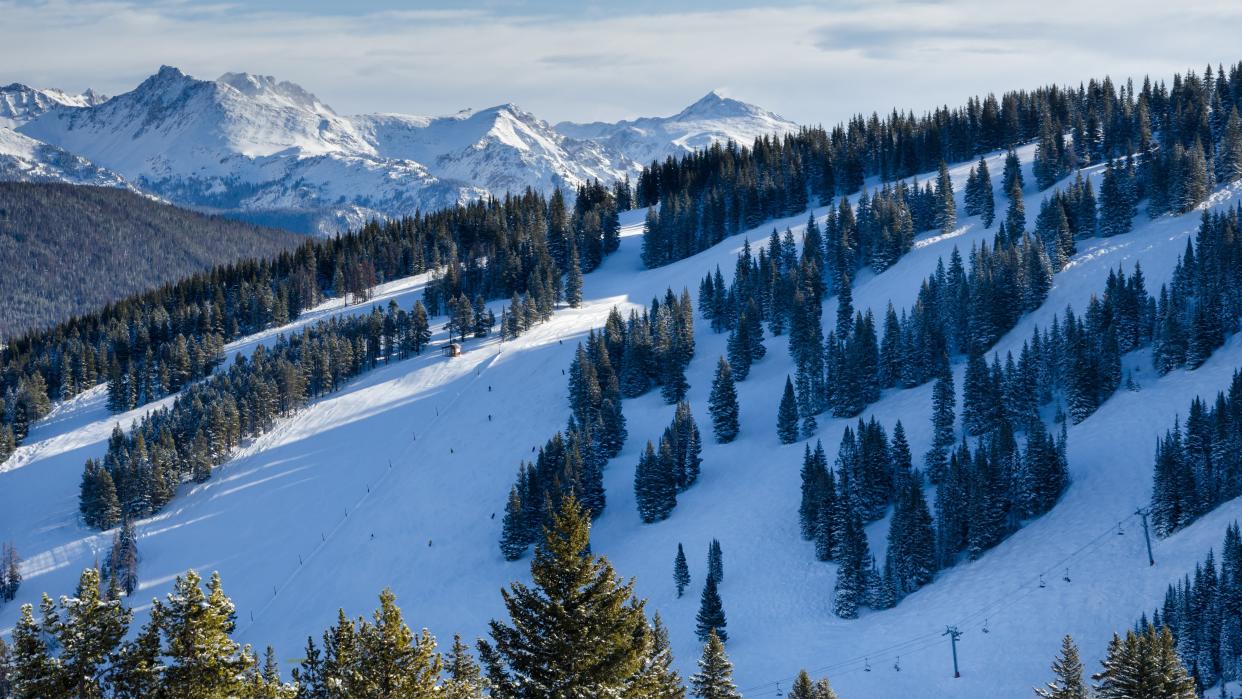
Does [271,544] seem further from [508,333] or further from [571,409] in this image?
[508,333]

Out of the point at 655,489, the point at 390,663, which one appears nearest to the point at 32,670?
the point at 390,663

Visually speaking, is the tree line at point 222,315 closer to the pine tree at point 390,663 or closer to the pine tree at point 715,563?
the pine tree at point 715,563

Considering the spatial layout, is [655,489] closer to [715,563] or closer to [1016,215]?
[715,563]

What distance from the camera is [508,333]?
15438 cm

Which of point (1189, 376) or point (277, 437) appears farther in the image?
point (277, 437)

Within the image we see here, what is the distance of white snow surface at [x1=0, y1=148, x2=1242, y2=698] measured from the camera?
243ft

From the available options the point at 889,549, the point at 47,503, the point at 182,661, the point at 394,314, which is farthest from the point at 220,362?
the point at 182,661

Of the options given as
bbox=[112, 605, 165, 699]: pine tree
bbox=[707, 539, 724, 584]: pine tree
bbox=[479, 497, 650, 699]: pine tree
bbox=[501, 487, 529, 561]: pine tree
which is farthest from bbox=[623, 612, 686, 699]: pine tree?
bbox=[501, 487, 529, 561]: pine tree

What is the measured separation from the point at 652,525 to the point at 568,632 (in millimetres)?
84251

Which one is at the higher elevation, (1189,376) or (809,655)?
(1189,376)

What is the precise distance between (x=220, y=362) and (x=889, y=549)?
116514 mm

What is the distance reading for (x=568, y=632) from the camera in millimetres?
21484

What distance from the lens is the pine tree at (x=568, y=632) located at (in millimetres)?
21391

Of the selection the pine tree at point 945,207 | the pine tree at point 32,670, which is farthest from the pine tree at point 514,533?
the pine tree at point 32,670
